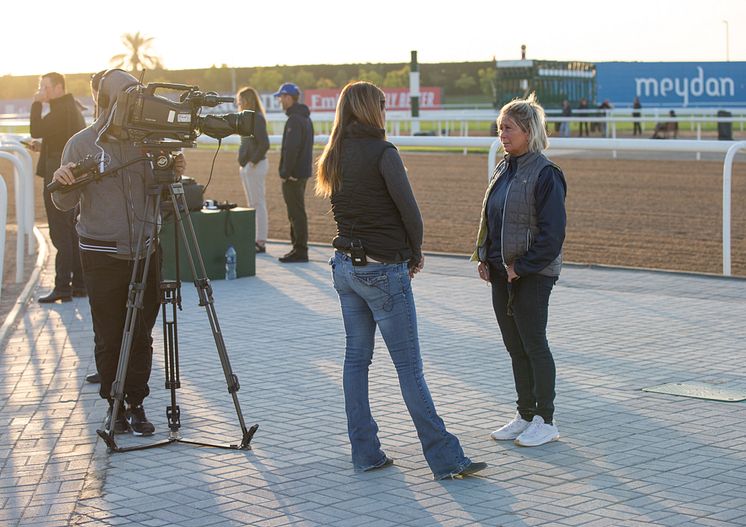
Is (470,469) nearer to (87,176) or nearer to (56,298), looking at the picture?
(87,176)

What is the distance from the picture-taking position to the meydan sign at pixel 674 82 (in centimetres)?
5209

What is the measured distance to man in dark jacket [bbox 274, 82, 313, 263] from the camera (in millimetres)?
13578

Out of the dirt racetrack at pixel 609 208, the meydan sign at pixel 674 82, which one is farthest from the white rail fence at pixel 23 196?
the meydan sign at pixel 674 82

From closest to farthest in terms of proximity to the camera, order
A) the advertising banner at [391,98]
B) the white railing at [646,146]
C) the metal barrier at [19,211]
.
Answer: the white railing at [646,146] < the metal barrier at [19,211] < the advertising banner at [391,98]

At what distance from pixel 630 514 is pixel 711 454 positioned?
3.58ft

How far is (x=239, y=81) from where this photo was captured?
87375 millimetres

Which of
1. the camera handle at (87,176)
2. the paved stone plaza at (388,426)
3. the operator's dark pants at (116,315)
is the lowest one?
the paved stone plaza at (388,426)

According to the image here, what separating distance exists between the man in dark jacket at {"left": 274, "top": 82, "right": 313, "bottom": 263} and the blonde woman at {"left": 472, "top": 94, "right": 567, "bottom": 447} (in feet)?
23.3

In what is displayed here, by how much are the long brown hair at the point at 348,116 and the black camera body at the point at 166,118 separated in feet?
2.06

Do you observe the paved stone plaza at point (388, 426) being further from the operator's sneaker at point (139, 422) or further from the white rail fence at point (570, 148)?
the white rail fence at point (570, 148)

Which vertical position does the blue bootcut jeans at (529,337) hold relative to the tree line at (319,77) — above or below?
below

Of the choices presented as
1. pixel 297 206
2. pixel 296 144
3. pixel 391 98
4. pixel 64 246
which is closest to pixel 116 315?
pixel 64 246

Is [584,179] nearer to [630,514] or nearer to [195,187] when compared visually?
[195,187]

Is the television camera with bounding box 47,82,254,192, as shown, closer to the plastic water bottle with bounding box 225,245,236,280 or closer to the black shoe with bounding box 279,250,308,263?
the plastic water bottle with bounding box 225,245,236,280
